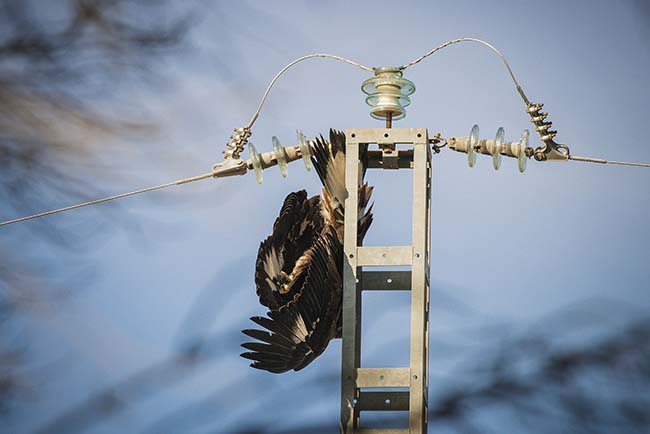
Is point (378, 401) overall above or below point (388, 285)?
below

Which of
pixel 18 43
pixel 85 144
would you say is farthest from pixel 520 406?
pixel 18 43

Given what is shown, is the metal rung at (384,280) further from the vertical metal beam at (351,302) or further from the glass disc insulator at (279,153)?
the glass disc insulator at (279,153)

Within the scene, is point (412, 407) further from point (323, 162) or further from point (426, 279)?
point (323, 162)

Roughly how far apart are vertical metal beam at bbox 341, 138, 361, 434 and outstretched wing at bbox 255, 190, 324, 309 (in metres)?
0.07

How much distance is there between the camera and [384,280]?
85.0 inches

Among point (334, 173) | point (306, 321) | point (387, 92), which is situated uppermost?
point (387, 92)

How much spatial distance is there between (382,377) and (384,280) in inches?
6.7

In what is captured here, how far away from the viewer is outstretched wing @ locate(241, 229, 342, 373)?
83.4 inches

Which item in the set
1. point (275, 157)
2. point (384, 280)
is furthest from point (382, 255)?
point (275, 157)

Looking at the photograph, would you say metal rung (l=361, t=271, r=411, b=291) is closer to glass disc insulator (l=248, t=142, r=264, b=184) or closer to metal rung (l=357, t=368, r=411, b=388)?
metal rung (l=357, t=368, r=411, b=388)

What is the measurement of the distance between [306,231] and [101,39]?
1328 mm

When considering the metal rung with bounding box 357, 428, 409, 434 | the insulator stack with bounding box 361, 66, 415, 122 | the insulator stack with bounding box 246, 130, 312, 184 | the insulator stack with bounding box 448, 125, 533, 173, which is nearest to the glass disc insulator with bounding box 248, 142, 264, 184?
the insulator stack with bounding box 246, 130, 312, 184

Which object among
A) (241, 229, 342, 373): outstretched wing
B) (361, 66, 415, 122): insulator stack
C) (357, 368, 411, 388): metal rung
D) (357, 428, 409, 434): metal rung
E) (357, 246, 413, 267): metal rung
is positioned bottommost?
(357, 428, 409, 434): metal rung

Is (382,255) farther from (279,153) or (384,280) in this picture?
(279,153)
